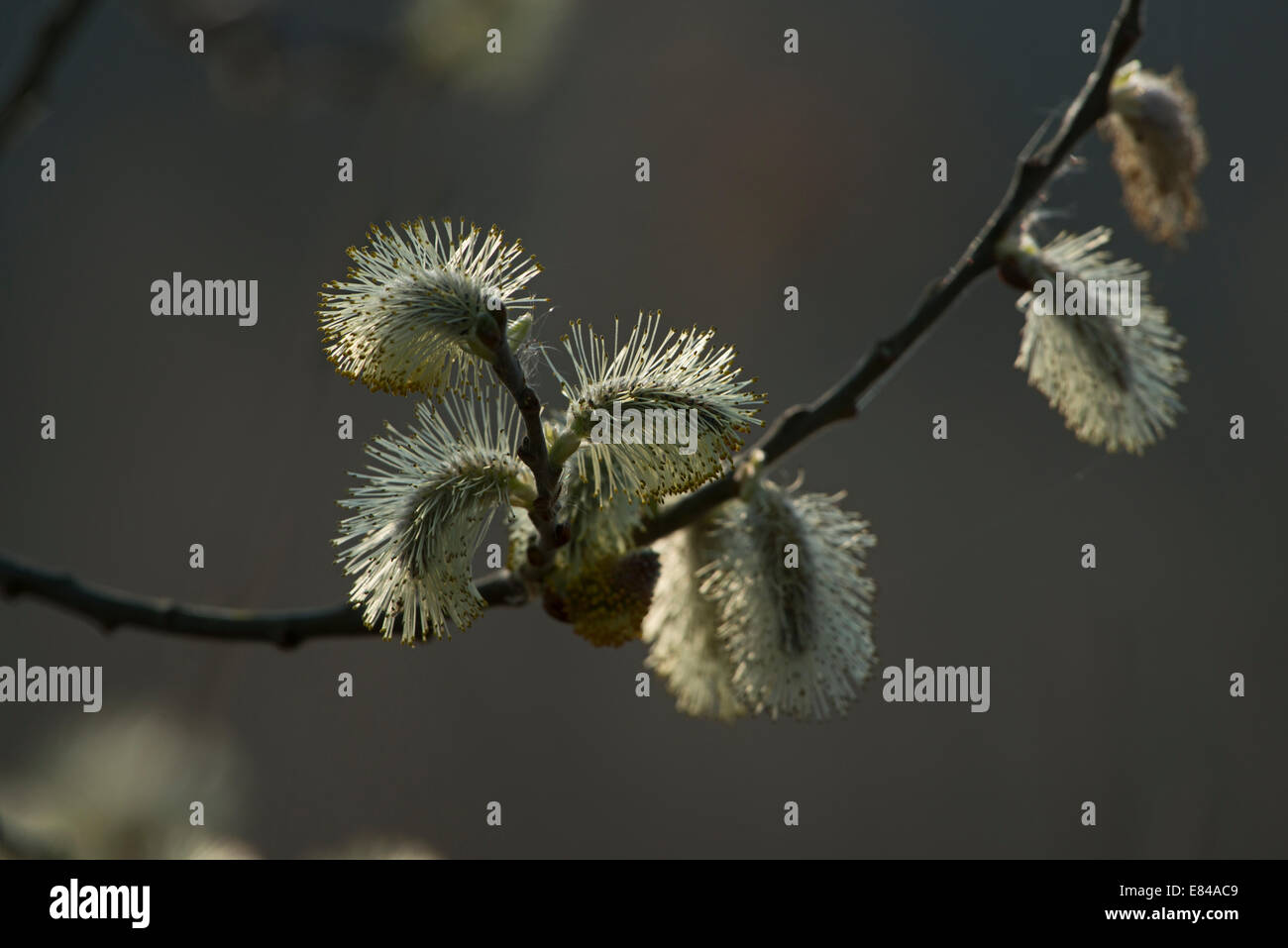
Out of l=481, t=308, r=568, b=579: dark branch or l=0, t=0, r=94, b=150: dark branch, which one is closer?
l=481, t=308, r=568, b=579: dark branch

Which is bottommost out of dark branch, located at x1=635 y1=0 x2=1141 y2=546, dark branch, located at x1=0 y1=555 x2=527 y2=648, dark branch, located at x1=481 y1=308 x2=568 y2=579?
dark branch, located at x1=0 y1=555 x2=527 y2=648

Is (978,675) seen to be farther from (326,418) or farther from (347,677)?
(326,418)

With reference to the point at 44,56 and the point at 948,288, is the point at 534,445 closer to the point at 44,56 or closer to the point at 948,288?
the point at 948,288

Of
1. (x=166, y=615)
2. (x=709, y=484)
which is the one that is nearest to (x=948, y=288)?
(x=709, y=484)

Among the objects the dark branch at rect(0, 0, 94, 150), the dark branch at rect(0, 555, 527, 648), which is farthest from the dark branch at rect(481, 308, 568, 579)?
the dark branch at rect(0, 0, 94, 150)

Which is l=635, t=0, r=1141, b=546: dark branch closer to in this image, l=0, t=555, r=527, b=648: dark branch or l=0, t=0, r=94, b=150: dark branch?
l=0, t=555, r=527, b=648: dark branch

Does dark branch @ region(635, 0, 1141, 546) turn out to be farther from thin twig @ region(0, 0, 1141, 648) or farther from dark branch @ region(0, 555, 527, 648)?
dark branch @ region(0, 555, 527, 648)

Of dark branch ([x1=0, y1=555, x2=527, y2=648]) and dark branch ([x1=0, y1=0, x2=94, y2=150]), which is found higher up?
dark branch ([x1=0, y1=0, x2=94, y2=150])
